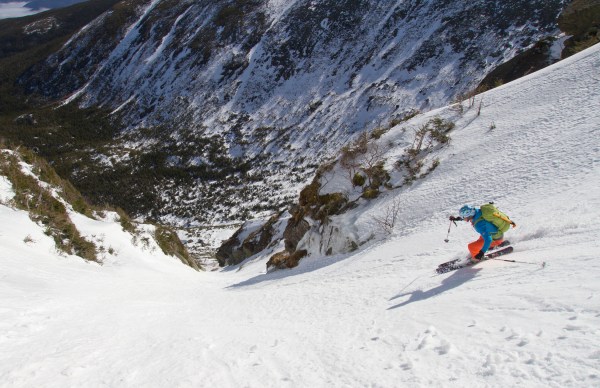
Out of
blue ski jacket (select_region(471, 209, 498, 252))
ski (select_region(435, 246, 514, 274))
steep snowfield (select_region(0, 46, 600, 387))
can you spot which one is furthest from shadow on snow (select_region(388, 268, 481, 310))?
blue ski jacket (select_region(471, 209, 498, 252))

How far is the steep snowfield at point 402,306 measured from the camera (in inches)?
132

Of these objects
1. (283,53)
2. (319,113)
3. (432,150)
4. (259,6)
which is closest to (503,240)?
(432,150)

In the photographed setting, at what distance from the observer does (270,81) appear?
2648 inches

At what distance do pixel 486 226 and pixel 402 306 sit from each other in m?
2.23

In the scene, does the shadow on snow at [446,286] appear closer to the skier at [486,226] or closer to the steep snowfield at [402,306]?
the steep snowfield at [402,306]

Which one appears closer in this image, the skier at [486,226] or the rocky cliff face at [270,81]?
the skier at [486,226]

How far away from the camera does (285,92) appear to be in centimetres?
6469

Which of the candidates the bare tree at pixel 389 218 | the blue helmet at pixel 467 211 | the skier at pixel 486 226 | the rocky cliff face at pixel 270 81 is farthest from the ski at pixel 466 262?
the rocky cliff face at pixel 270 81

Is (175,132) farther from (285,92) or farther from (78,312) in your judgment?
(78,312)

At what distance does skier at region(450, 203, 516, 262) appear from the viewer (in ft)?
20.6

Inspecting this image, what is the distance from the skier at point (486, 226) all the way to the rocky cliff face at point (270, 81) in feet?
124

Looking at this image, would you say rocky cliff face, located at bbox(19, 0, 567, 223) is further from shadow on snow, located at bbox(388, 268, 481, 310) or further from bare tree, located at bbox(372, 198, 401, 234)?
shadow on snow, located at bbox(388, 268, 481, 310)

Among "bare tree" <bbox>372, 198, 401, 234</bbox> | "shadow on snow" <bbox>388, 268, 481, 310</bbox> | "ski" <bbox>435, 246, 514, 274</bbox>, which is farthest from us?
"bare tree" <bbox>372, 198, 401, 234</bbox>

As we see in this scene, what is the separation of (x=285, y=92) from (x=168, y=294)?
5799cm
